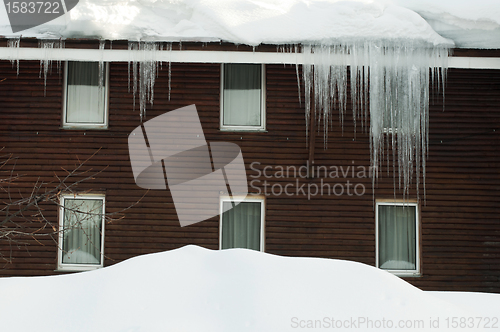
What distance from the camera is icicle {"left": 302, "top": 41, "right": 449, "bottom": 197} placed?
16.9ft

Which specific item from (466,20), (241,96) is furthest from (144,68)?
(466,20)

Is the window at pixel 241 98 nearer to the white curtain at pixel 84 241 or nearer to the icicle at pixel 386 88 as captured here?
the icicle at pixel 386 88

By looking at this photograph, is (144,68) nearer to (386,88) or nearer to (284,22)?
(284,22)

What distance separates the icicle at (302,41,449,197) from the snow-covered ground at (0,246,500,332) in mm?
2627

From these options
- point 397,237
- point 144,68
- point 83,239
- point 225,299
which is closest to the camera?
point 225,299

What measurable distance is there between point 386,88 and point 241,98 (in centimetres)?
220

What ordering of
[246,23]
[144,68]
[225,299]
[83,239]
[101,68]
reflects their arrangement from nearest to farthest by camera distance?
[225,299] → [246,23] → [144,68] → [101,68] → [83,239]

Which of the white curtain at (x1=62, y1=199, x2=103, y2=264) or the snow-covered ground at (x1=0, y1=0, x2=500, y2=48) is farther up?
the snow-covered ground at (x1=0, y1=0, x2=500, y2=48)

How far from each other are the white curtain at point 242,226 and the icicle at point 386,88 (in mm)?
1703

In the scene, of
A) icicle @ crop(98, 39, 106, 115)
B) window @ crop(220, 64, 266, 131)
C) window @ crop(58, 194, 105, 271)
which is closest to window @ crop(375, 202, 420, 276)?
window @ crop(220, 64, 266, 131)

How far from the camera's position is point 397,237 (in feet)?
20.4

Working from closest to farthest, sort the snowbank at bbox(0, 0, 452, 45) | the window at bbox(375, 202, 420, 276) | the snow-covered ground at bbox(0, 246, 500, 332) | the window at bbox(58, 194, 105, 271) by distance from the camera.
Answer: the snow-covered ground at bbox(0, 246, 500, 332)
the snowbank at bbox(0, 0, 452, 45)
the window at bbox(58, 194, 105, 271)
the window at bbox(375, 202, 420, 276)

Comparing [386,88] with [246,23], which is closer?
[246,23]

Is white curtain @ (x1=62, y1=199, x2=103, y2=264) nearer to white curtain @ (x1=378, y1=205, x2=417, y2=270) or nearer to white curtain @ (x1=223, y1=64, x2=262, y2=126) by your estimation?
white curtain @ (x1=223, y1=64, x2=262, y2=126)
